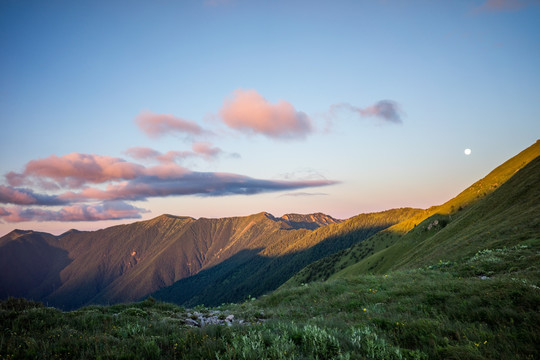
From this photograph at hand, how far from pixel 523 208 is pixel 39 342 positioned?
1620 inches

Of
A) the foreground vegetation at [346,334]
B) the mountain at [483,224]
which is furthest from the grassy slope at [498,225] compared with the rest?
the foreground vegetation at [346,334]

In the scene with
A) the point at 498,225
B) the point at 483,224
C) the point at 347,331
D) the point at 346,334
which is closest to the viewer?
the point at 346,334

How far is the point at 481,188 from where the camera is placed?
7600cm

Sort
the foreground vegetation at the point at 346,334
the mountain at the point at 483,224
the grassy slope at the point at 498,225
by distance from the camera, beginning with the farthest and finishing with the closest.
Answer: the mountain at the point at 483,224
the grassy slope at the point at 498,225
the foreground vegetation at the point at 346,334

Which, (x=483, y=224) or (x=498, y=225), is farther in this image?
(x=483, y=224)

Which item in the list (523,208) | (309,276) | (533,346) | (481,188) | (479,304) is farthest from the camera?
(309,276)

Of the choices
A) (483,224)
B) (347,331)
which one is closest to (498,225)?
(483,224)

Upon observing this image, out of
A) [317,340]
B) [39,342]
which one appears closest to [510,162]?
[317,340]

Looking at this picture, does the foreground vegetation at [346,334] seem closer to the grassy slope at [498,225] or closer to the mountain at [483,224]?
the grassy slope at [498,225]

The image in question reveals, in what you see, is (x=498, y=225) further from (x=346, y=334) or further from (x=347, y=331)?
(x=346, y=334)

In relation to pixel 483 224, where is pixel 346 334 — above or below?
above

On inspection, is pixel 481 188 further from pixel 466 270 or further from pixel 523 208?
pixel 466 270

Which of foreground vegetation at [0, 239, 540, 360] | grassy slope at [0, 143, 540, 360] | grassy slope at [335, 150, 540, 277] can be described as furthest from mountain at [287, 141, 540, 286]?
foreground vegetation at [0, 239, 540, 360]

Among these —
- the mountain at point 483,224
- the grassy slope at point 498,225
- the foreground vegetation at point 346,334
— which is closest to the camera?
the foreground vegetation at point 346,334
